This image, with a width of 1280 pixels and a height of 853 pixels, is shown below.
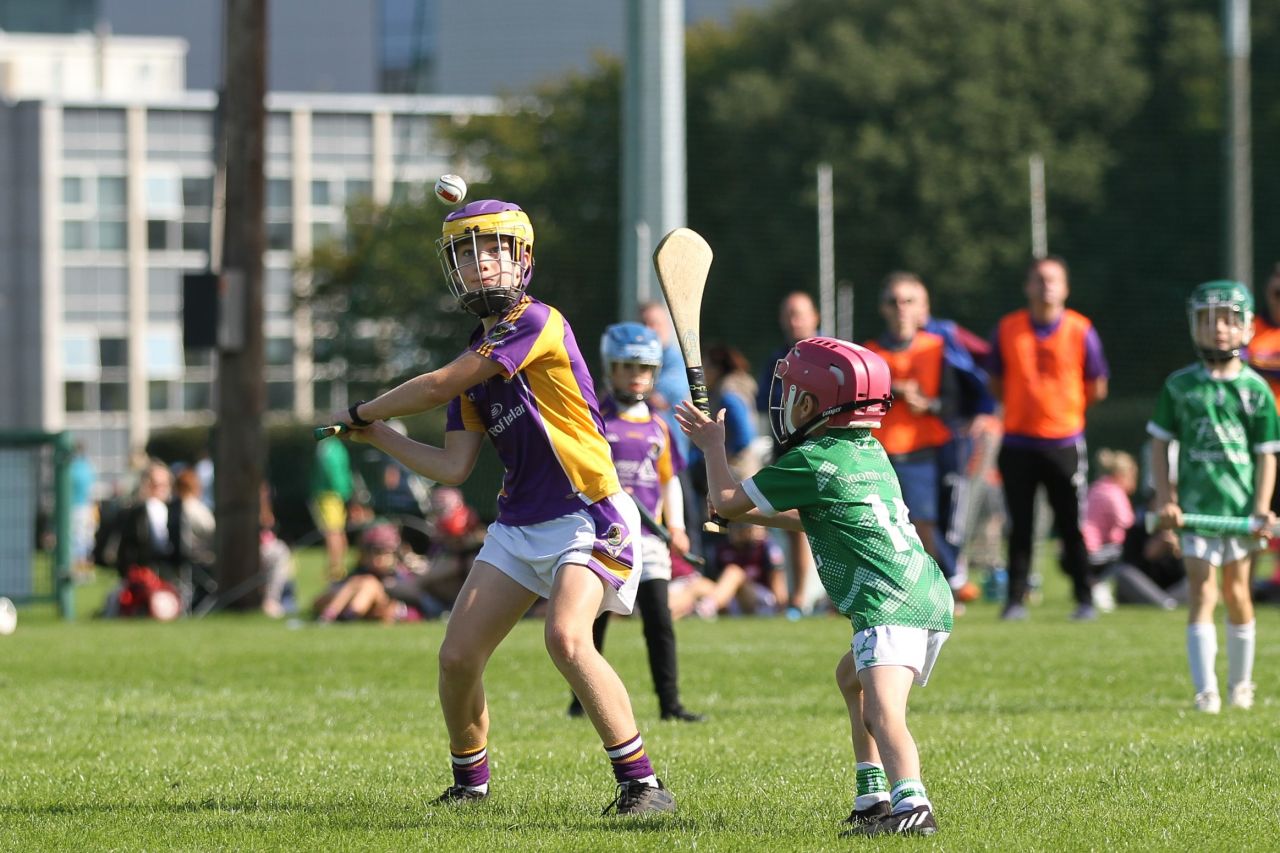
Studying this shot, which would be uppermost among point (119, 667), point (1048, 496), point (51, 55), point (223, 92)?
point (51, 55)

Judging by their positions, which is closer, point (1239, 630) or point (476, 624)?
point (476, 624)

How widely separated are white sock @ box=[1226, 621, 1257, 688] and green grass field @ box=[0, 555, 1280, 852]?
172 millimetres

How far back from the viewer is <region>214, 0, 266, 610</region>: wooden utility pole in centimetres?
1878

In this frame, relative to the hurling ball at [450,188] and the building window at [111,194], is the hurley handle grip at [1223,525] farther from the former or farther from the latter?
the building window at [111,194]

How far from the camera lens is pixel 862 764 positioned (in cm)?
621

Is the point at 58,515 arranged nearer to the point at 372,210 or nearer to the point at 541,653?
the point at 541,653

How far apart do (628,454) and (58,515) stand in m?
9.80

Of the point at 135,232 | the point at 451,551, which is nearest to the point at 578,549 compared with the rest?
the point at 451,551

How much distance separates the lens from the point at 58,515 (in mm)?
17812

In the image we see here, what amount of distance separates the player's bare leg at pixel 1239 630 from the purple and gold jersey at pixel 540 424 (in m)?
3.71

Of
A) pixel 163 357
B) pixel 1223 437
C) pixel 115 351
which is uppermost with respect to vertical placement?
pixel 115 351

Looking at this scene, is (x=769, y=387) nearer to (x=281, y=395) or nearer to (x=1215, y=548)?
(x=1215, y=548)

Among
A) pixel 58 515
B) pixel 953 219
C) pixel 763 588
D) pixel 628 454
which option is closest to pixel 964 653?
pixel 628 454

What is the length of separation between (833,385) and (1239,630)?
3.86 meters
